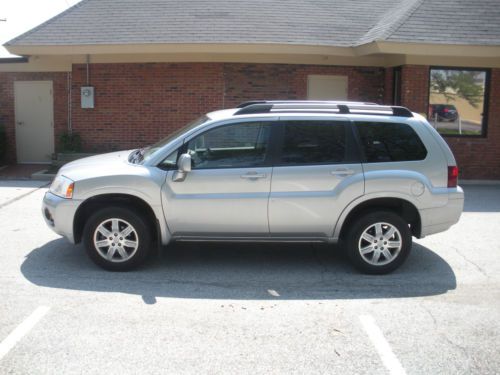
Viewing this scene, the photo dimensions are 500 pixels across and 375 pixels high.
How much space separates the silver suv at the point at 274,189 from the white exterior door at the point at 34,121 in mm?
8651

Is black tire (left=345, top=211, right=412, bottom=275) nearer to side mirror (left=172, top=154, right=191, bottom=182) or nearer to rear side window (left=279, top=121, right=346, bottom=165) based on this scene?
rear side window (left=279, top=121, right=346, bottom=165)

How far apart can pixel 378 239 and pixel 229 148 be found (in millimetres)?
1880

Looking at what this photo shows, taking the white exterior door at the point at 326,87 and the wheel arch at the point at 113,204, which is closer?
the wheel arch at the point at 113,204

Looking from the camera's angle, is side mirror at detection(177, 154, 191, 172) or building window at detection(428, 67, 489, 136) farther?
building window at detection(428, 67, 489, 136)

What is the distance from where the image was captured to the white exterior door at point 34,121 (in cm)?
1458

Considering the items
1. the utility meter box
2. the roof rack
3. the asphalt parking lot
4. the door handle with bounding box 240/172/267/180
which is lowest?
the asphalt parking lot

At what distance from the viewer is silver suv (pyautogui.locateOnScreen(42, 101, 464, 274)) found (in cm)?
631

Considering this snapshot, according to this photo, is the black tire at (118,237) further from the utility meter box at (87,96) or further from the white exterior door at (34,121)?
the white exterior door at (34,121)

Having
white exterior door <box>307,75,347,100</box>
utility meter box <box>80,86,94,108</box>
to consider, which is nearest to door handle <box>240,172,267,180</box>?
white exterior door <box>307,75,347,100</box>

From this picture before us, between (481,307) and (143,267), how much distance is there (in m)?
3.51

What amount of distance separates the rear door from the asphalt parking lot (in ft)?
1.94

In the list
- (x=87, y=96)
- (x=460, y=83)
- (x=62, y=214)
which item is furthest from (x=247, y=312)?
(x=87, y=96)

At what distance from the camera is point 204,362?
14.2 feet

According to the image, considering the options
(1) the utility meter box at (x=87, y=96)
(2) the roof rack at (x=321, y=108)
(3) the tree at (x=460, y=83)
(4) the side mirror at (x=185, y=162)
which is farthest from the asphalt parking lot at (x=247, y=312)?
(1) the utility meter box at (x=87, y=96)
